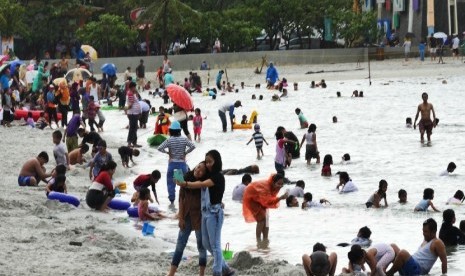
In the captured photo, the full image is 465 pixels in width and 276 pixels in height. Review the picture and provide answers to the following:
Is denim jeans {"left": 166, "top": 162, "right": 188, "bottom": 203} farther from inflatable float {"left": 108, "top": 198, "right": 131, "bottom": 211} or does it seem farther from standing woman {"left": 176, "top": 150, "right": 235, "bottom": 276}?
standing woman {"left": 176, "top": 150, "right": 235, "bottom": 276}

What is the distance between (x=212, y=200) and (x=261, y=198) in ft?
13.4

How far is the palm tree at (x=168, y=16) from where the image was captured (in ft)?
177

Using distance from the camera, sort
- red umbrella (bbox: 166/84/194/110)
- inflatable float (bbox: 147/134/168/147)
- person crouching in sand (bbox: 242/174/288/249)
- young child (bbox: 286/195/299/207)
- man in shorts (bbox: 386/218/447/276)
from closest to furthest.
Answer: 1. man in shorts (bbox: 386/218/447/276)
2. person crouching in sand (bbox: 242/174/288/249)
3. young child (bbox: 286/195/299/207)
4. red umbrella (bbox: 166/84/194/110)
5. inflatable float (bbox: 147/134/168/147)

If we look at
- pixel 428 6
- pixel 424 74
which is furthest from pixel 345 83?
pixel 428 6

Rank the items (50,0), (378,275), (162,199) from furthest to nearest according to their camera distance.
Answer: (50,0)
(162,199)
(378,275)

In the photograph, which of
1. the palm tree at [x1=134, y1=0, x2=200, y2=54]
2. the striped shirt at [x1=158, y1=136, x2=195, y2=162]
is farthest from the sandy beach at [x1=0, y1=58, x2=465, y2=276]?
the palm tree at [x1=134, y1=0, x2=200, y2=54]

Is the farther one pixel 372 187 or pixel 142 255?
pixel 372 187

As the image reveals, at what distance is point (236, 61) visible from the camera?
54.0 metres

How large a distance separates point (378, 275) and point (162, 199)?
25.5 ft

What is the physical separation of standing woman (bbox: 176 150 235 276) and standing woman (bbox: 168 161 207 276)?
9 cm

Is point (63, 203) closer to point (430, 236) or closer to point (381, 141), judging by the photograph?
point (430, 236)

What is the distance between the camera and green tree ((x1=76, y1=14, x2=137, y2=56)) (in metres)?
55.1

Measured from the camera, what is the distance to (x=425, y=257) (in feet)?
44.2

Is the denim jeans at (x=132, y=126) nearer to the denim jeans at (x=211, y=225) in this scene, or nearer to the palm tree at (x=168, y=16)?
the denim jeans at (x=211, y=225)
